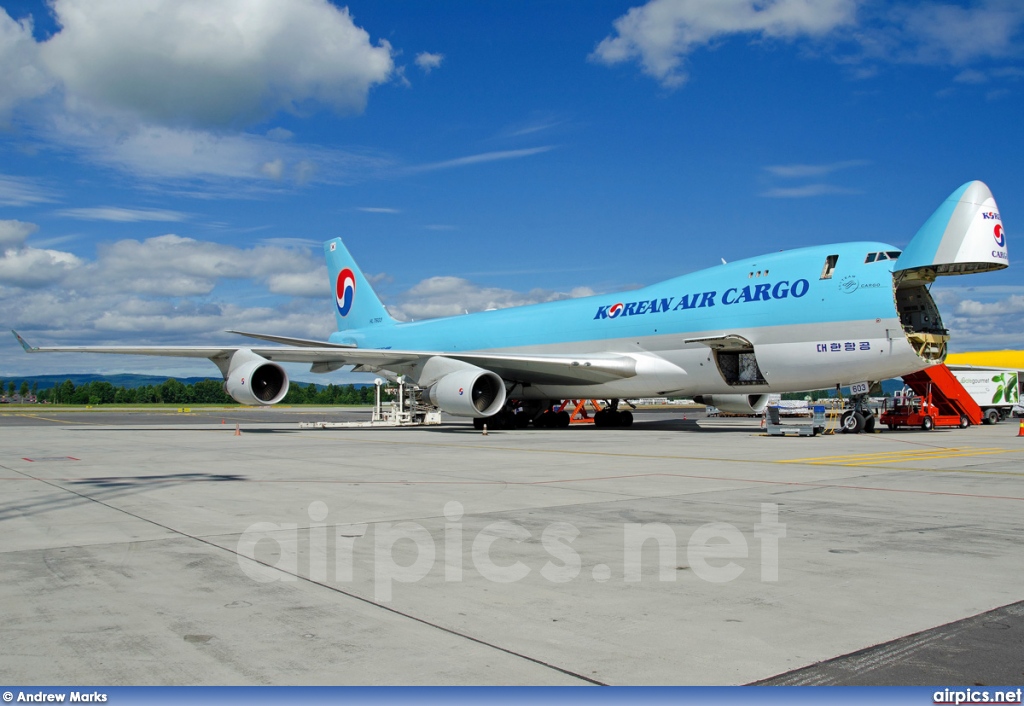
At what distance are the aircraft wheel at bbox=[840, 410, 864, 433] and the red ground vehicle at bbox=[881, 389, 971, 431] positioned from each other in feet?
13.9

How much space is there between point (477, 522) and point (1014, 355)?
167 feet

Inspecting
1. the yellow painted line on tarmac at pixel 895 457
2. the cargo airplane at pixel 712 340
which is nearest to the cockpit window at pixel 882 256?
the cargo airplane at pixel 712 340

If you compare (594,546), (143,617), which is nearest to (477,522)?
(594,546)

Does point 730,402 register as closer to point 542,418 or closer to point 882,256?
point 542,418

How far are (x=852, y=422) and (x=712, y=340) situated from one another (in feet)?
18.2

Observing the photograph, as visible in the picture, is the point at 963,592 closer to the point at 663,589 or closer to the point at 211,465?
the point at 663,589

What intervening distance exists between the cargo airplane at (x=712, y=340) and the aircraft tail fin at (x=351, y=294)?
240 inches

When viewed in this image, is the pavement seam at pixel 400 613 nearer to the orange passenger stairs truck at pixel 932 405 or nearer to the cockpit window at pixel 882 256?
the cockpit window at pixel 882 256

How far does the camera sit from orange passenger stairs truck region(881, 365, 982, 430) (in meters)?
27.5

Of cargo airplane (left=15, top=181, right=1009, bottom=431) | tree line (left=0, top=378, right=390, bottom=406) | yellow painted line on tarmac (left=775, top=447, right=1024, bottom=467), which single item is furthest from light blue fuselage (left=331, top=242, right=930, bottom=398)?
tree line (left=0, top=378, right=390, bottom=406)

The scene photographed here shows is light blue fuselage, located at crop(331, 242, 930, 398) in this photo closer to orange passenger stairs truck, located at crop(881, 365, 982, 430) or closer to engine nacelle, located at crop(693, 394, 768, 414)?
engine nacelle, located at crop(693, 394, 768, 414)

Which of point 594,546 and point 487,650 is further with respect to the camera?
point 594,546

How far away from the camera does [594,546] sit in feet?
20.8

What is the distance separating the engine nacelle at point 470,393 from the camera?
23.7m
